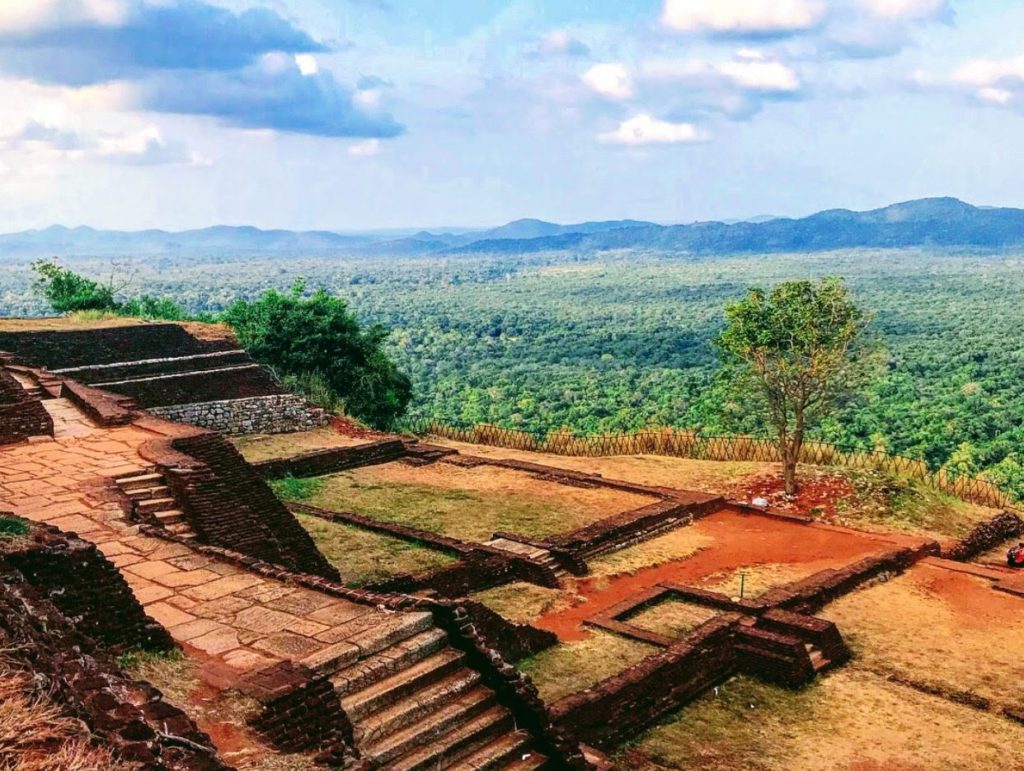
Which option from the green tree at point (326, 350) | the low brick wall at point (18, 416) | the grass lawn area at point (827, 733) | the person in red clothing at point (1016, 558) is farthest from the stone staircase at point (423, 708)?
the green tree at point (326, 350)

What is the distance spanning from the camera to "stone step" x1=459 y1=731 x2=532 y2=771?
21.4ft

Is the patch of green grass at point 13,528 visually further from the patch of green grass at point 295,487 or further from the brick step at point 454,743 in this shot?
the patch of green grass at point 295,487

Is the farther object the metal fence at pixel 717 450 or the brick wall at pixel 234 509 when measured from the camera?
the metal fence at pixel 717 450

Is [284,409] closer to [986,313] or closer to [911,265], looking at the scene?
[986,313]

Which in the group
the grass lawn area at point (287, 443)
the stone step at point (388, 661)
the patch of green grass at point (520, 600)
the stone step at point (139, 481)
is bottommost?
the patch of green grass at point (520, 600)

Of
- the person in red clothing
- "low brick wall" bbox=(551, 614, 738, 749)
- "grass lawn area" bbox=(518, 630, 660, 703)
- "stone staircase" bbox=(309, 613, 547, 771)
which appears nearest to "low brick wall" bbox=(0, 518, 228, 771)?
"stone staircase" bbox=(309, 613, 547, 771)

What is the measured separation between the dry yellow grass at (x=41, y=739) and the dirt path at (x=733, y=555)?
6.65 m

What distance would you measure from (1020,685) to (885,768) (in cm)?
254

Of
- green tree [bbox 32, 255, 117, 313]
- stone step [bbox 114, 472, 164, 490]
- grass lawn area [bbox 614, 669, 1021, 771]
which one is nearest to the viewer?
grass lawn area [bbox 614, 669, 1021, 771]

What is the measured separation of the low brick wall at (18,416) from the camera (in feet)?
40.0

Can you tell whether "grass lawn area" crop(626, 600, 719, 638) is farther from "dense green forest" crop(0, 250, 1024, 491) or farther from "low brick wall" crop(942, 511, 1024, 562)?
"dense green forest" crop(0, 250, 1024, 491)

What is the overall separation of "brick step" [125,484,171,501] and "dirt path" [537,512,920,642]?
4469mm

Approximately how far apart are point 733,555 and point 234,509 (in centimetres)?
732

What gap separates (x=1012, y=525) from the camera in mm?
15578
